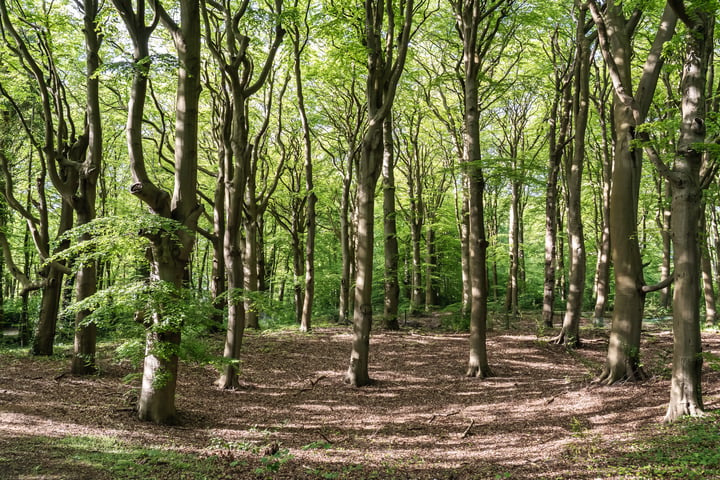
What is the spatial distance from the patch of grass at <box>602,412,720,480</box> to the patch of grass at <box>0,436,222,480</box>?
14.8 ft

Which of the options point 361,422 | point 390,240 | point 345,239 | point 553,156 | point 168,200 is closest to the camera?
point 168,200

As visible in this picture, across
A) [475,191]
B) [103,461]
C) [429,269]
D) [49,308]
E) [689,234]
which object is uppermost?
[475,191]

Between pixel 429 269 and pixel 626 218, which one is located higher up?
pixel 626 218

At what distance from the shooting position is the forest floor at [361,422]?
5.15 meters

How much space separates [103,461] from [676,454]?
20.9ft

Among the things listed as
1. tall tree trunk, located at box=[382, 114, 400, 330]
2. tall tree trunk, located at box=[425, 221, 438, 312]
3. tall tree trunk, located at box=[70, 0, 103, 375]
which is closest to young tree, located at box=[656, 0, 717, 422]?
tall tree trunk, located at box=[382, 114, 400, 330]

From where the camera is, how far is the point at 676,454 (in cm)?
494

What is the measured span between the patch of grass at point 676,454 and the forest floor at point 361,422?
2cm

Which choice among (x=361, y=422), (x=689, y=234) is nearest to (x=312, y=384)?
(x=361, y=422)

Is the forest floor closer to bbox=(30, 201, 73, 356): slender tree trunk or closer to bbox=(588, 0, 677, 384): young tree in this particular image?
bbox=(30, 201, 73, 356): slender tree trunk

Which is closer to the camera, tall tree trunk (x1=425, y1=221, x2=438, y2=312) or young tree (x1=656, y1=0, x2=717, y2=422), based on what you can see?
young tree (x1=656, y1=0, x2=717, y2=422)

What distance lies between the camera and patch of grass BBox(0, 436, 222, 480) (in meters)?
4.73

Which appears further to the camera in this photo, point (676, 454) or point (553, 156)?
point (553, 156)

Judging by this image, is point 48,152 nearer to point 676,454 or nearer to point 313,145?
point 676,454
